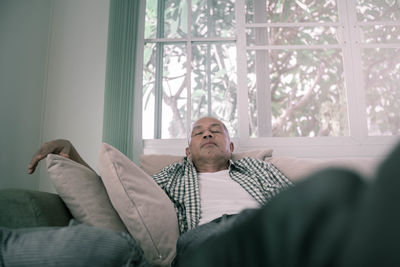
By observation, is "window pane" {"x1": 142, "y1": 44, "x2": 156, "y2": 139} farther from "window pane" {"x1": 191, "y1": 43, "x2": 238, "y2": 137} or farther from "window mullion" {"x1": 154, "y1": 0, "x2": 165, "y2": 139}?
"window pane" {"x1": 191, "y1": 43, "x2": 238, "y2": 137}

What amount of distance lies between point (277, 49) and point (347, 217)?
2.61 m

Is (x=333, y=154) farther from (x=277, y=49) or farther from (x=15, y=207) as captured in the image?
(x=15, y=207)

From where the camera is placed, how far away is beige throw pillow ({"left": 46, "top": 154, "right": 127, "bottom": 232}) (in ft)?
3.91

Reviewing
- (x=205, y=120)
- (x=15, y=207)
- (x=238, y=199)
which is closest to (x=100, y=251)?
(x=15, y=207)

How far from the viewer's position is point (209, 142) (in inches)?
78.9

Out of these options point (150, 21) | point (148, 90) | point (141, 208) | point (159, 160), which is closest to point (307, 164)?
point (159, 160)

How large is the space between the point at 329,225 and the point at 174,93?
249 centimetres

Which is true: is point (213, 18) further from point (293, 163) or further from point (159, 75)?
point (293, 163)

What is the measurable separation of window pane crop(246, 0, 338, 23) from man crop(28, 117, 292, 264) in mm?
1254

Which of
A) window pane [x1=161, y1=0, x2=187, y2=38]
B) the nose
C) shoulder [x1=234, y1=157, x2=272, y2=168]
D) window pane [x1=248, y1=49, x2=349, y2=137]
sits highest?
window pane [x1=161, y1=0, x2=187, y2=38]

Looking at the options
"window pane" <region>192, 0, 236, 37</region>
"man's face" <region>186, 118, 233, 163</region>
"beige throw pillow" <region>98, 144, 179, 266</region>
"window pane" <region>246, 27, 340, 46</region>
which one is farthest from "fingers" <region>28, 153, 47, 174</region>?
"window pane" <region>246, 27, 340, 46</region>

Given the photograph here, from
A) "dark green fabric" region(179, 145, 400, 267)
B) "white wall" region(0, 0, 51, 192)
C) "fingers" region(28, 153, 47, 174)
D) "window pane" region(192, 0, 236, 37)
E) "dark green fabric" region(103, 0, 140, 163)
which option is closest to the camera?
"dark green fabric" region(179, 145, 400, 267)

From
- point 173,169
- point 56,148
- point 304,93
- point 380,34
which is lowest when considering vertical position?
point 173,169

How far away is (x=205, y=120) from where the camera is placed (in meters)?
2.13
